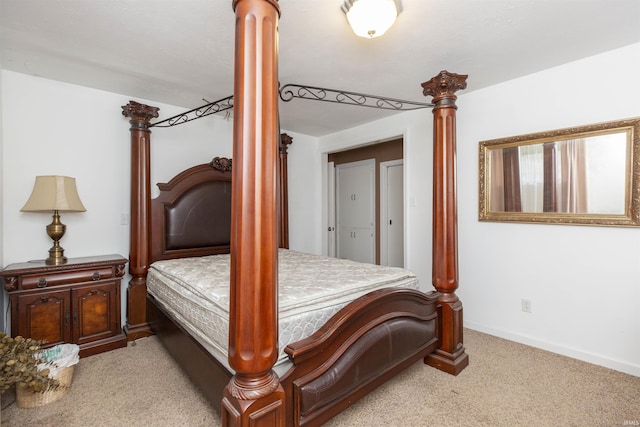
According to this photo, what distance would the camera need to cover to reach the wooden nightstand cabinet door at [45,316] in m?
2.15

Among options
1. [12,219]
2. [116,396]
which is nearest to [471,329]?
[116,396]

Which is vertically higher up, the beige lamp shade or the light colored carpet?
the beige lamp shade

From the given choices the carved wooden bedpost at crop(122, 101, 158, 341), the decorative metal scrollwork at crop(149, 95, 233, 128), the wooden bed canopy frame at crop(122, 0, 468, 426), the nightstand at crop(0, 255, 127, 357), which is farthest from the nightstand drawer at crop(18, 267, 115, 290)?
the decorative metal scrollwork at crop(149, 95, 233, 128)

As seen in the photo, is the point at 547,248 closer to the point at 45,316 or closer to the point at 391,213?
the point at 391,213

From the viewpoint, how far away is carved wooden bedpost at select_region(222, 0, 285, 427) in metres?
1.06

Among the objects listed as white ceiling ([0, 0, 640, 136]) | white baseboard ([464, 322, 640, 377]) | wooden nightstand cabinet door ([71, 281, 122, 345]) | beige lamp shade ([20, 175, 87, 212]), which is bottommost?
white baseboard ([464, 322, 640, 377])

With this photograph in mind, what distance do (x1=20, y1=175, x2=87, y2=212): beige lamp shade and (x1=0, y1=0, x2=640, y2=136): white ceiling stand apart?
35.8 inches

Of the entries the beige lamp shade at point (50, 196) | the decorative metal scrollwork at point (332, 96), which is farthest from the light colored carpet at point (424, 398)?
the decorative metal scrollwork at point (332, 96)

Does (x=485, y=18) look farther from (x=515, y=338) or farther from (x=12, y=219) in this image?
(x=12, y=219)

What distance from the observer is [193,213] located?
3232mm

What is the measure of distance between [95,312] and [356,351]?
2.22 meters

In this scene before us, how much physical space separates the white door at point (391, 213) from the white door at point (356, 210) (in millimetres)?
179

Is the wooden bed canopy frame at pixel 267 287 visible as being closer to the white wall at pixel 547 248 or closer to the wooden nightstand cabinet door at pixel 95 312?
the wooden nightstand cabinet door at pixel 95 312

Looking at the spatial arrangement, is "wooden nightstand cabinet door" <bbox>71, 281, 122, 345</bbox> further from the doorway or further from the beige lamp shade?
the doorway
